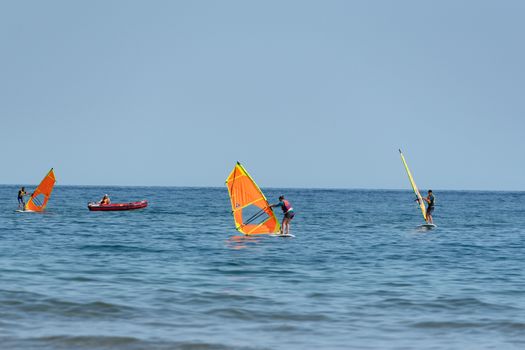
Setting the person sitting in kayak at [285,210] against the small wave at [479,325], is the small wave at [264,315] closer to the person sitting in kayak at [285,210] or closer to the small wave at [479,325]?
the small wave at [479,325]

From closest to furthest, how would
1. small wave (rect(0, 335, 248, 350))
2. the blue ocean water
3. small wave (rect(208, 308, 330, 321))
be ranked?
small wave (rect(0, 335, 248, 350))
the blue ocean water
small wave (rect(208, 308, 330, 321))

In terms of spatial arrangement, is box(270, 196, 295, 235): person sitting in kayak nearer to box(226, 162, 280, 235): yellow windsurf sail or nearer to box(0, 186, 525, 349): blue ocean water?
box(226, 162, 280, 235): yellow windsurf sail

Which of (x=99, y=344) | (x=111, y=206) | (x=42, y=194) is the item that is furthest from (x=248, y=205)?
(x=111, y=206)

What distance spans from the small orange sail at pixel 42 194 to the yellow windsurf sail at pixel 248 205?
26.6m

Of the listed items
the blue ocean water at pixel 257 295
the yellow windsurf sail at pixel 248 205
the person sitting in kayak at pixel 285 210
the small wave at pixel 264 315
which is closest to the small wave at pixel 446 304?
the blue ocean water at pixel 257 295

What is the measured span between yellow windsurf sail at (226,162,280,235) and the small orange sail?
87.2ft

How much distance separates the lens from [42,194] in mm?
65812

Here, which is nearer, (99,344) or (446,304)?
(99,344)

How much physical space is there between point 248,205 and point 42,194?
104 feet

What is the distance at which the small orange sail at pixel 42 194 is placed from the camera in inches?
2479

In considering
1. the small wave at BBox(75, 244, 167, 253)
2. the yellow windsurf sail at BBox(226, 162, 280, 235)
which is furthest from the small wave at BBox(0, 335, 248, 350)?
the yellow windsurf sail at BBox(226, 162, 280, 235)

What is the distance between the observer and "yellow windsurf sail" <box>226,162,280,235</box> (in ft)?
127

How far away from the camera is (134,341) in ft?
49.0

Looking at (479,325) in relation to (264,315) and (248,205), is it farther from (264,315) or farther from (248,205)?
(248,205)
